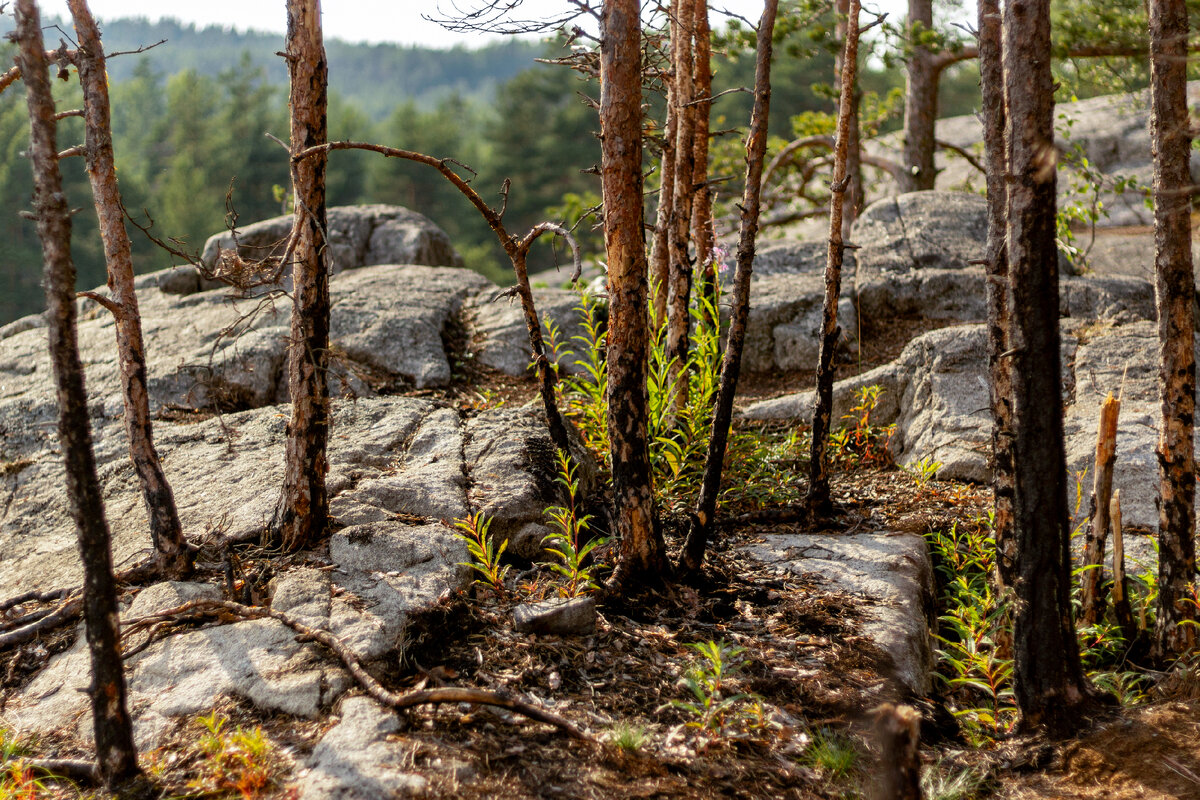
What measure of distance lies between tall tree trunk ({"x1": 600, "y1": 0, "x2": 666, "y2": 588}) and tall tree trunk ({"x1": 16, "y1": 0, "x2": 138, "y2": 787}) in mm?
2193

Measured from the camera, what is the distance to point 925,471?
6027 millimetres

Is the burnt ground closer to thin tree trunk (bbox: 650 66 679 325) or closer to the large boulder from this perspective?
thin tree trunk (bbox: 650 66 679 325)

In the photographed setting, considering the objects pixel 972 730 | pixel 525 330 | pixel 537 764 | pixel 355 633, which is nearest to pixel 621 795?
pixel 537 764

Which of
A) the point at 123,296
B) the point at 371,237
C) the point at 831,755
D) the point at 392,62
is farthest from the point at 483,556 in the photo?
the point at 392,62

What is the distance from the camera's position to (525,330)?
26.9 ft

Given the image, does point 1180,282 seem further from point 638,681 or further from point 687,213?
point 638,681

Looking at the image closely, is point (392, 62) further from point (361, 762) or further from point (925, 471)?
point (361, 762)

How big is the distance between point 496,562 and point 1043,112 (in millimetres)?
3152

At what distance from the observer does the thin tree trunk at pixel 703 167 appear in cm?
582

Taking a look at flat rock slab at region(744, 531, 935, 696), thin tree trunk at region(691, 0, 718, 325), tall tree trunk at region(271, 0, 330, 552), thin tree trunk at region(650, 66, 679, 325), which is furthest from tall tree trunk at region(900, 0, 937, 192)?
tall tree trunk at region(271, 0, 330, 552)

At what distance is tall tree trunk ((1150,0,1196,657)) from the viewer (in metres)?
3.92

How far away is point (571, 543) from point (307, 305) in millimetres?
1848

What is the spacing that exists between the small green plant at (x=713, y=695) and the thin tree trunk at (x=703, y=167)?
9.61 feet

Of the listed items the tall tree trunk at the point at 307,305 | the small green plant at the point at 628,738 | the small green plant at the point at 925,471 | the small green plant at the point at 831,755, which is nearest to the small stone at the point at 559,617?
the small green plant at the point at 628,738
